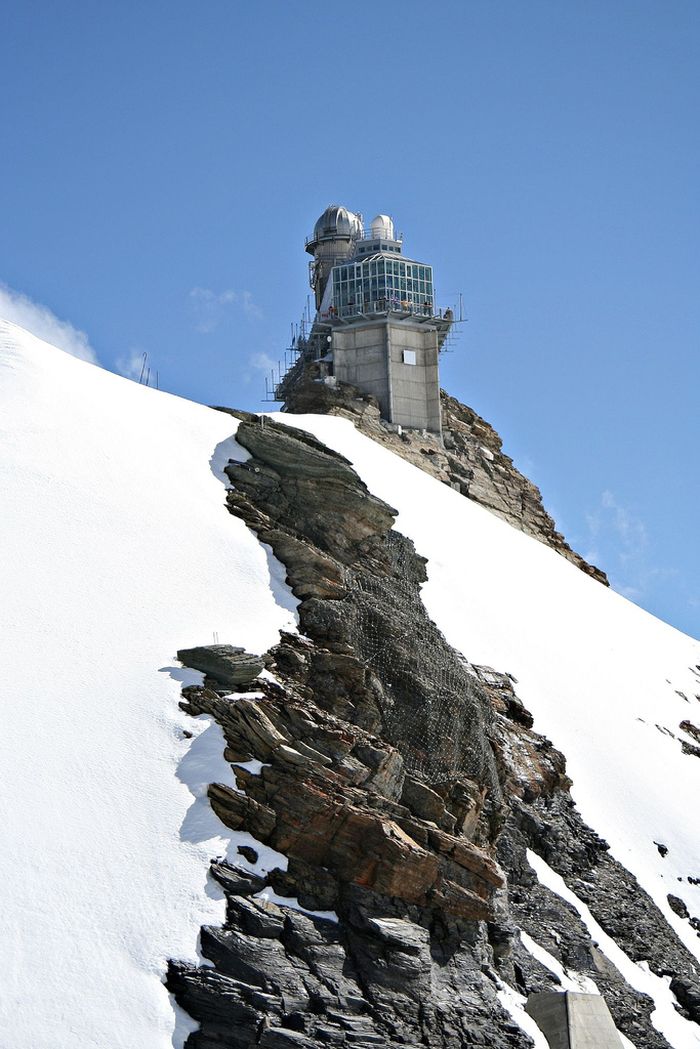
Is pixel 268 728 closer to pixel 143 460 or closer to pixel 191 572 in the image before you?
pixel 191 572

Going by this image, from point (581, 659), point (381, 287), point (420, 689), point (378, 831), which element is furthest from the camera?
point (381, 287)

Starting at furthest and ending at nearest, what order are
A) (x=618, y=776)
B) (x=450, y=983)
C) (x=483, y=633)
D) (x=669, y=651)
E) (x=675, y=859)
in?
(x=669, y=651) < (x=483, y=633) < (x=618, y=776) < (x=675, y=859) < (x=450, y=983)

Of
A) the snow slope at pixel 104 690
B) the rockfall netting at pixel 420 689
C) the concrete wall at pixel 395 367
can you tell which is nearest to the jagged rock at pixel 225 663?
the snow slope at pixel 104 690

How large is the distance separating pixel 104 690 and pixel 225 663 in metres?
2.50

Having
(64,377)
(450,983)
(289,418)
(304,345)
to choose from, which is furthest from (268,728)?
(304,345)

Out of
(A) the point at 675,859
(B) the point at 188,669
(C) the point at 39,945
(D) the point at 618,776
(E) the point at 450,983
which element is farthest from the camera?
(D) the point at 618,776

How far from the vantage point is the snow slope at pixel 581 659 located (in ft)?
115

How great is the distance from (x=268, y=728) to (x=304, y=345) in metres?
47.5

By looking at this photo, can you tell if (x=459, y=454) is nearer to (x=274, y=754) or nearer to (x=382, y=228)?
Result: (x=382, y=228)

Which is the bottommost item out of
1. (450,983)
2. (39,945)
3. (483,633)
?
(39,945)

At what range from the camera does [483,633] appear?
39.2 m

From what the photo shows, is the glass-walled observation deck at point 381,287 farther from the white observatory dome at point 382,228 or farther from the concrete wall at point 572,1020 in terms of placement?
the concrete wall at point 572,1020

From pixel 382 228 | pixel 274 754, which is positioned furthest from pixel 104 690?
pixel 382 228

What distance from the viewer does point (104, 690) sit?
27000 millimetres
